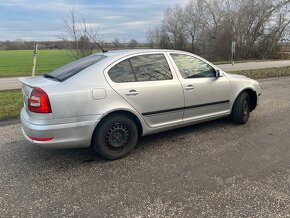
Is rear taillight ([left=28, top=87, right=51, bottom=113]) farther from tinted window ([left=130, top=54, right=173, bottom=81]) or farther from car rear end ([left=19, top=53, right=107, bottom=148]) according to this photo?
tinted window ([left=130, top=54, right=173, bottom=81])

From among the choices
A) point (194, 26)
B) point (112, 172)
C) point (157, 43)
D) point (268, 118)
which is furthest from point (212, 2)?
point (112, 172)

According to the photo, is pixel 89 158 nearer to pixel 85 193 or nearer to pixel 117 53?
pixel 85 193

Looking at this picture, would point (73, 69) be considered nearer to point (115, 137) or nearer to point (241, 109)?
point (115, 137)

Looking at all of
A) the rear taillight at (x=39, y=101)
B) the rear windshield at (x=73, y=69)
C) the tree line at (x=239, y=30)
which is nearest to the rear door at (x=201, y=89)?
the rear windshield at (x=73, y=69)

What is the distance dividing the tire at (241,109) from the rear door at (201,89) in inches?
8.9

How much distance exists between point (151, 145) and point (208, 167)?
1122 millimetres

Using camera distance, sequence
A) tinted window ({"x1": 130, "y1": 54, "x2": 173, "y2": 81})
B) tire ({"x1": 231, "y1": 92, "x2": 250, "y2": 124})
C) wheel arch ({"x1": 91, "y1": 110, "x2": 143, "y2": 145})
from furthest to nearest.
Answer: tire ({"x1": 231, "y1": 92, "x2": 250, "y2": 124}) → tinted window ({"x1": 130, "y1": 54, "x2": 173, "y2": 81}) → wheel arch ({"x1": 91, "y1": 110, "x2": 143, "y2": 145})

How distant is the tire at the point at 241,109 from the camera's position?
5.16m

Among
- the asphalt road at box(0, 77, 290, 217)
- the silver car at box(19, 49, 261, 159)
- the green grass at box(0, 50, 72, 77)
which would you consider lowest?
the asphalt road at box(0, 77, 290, 217)

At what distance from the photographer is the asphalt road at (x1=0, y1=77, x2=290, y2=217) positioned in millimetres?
2777

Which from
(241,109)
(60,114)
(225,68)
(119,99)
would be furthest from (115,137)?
(225,68)


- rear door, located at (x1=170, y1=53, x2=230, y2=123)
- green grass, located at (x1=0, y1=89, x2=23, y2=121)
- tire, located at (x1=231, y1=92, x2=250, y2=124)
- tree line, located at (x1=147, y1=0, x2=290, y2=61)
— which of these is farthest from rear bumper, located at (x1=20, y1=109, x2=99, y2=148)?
tree line, located at (x1=147, y1=0, x2=290, y2=61)

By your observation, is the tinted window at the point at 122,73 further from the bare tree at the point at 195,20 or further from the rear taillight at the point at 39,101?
the bare tree at the point at 195,20

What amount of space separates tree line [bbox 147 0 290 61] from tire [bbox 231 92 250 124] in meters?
26.8
